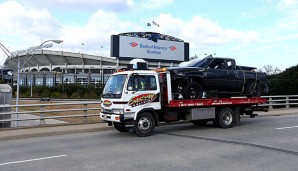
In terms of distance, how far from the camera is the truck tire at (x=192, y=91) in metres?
13.1

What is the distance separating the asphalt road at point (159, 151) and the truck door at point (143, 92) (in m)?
1.20

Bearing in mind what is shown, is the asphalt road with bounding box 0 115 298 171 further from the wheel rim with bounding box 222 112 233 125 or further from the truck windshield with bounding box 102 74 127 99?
the truck windshield with bounding box 102 74 127 99

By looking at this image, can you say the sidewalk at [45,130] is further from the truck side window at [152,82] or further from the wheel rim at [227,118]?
the wheel rim at [227,118]

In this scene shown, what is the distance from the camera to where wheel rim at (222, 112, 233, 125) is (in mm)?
14196

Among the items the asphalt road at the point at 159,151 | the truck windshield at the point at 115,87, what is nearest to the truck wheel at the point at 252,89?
the asphalt road at the point at 159,151

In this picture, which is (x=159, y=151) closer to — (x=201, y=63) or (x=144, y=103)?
(x=144, y=103)

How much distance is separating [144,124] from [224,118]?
4.23 m

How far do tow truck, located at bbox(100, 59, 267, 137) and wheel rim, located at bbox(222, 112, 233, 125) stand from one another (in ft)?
1.17

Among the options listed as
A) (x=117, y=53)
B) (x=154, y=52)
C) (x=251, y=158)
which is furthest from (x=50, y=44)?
(x=154, y=52)

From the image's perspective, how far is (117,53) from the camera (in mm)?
67938

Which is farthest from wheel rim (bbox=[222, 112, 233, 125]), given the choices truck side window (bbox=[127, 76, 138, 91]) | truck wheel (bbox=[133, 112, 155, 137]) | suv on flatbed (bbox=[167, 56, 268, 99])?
truck side window (bbox=[127, 76, 138, 91])

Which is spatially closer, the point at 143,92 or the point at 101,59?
the point at 143,92

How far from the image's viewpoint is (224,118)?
46.7 ft

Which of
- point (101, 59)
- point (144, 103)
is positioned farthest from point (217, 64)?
point (101, 59)
